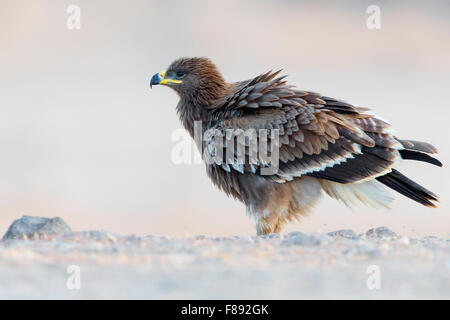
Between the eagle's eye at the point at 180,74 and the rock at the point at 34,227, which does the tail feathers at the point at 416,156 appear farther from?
the rock at the point at 34,227

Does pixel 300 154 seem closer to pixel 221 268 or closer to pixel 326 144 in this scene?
pixel 326 144

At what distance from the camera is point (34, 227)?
26.5ft

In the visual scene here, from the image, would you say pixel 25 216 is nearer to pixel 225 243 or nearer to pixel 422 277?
pixel 225 243

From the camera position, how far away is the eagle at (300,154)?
335 inches

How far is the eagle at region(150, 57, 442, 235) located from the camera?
27.9 feet

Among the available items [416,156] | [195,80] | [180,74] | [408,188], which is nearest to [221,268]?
[408,188]

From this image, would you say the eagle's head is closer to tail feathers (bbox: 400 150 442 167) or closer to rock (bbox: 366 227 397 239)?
tail feathers (bbox: 400 150 442 167)

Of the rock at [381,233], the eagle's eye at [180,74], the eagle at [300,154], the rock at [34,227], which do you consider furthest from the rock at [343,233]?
the eagle's eye at [180,74]

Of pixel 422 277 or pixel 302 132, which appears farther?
pixel 302 132

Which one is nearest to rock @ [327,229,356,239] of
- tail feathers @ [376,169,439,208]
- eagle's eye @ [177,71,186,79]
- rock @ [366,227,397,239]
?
rock @ [366,227,397,239]

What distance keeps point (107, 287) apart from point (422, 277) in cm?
243

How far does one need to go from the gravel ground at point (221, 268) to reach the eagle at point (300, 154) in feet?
4.71
